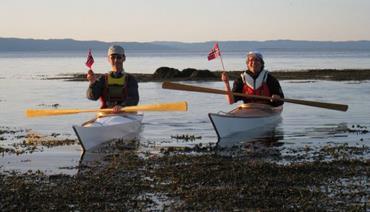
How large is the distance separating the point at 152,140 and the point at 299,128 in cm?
432

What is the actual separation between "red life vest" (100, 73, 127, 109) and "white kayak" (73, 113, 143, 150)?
→ 16.5 inches

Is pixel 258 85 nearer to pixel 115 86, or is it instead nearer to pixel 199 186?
pixel 115 86

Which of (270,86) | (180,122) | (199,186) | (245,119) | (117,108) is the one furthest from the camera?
(180,122)

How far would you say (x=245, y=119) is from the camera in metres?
15.9

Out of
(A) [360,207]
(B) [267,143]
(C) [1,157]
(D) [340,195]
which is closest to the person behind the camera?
(A) [360,207]

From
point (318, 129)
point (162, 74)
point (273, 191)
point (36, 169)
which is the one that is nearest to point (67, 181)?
point (36, 169)

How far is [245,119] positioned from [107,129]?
3.53 m

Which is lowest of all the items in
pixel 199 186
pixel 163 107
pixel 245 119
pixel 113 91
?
Answer: pixel 199 186

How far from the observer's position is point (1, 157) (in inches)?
504

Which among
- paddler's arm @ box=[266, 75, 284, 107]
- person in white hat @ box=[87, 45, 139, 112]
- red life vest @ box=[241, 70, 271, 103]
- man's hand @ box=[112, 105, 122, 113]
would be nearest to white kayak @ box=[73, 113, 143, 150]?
man's hand @ box=[112, 105, 122, 113]

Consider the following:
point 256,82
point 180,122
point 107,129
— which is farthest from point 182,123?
point 107,129

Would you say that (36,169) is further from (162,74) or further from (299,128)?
(162,74)

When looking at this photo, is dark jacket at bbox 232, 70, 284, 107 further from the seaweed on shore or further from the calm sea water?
the seaweed on shore

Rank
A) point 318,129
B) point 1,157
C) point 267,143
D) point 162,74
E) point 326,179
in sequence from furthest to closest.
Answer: point 162,74 → point 318,129 → point 267,143 → point 1,157 → point 326,179
